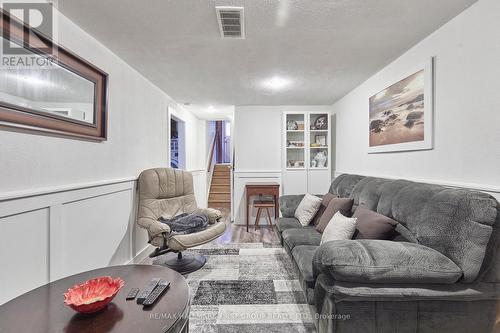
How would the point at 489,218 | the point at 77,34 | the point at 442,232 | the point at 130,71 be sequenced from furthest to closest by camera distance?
the point at 130,71 < the point at 77,34 < the point at 442,232 < the point at 489,218

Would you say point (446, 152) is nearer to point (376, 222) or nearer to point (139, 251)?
point (376, 222)

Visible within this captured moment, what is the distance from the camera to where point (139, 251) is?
2.85 metres

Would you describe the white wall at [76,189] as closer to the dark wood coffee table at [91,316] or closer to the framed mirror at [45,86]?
the framed mirror at [45,86]

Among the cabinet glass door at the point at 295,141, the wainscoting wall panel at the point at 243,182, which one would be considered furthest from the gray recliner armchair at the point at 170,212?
the cabinet glass door at the point at 295,141

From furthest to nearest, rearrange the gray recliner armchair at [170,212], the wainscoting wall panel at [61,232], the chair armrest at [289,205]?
the chair armrest at [289,205]
the gray recliner armchair at [170,212]
the wainscoting wall panel at [61,232]

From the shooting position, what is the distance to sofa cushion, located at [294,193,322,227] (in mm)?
2772

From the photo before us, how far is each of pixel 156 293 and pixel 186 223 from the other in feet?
5.13

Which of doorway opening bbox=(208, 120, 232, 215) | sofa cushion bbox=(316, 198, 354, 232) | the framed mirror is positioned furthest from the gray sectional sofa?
doorway opening bbox=(208, 120, 232, 215)

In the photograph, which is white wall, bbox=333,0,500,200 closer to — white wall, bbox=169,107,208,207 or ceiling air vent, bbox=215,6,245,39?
ceiling air vent, bbox=215,6,245,39

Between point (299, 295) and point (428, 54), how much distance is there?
2321 millimetres

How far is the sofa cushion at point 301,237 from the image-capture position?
2.20 meters

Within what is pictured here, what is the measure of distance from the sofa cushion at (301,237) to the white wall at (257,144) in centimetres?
204

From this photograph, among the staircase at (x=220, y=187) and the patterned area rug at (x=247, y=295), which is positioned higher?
the staircase at (x=220, y=187)

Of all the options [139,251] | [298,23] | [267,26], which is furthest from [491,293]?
[139,251]
